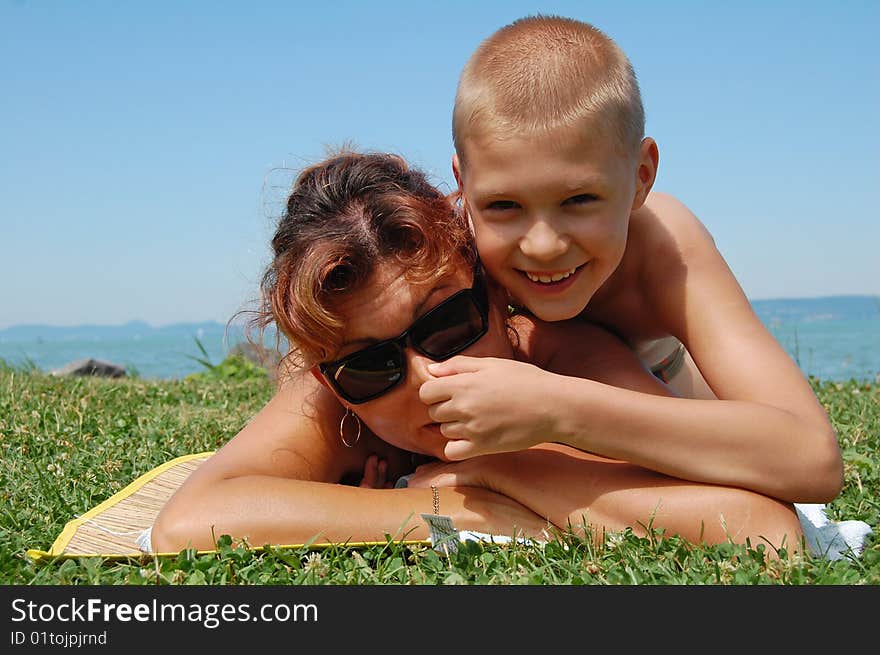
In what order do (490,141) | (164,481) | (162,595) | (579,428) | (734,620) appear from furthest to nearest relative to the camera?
1. (164,481)
2. (490,141)
3. (579,428)
4. (162,595)
5. (734,620)

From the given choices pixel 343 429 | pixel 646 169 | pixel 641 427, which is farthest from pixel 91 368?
pixel 641 427

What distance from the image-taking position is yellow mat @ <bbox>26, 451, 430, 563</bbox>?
3.28m

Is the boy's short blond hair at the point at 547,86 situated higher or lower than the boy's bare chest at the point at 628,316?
higher

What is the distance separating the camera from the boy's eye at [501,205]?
3.23 meters

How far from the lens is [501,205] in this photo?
3.26 metres

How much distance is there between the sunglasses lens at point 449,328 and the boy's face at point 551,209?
6.8 inches

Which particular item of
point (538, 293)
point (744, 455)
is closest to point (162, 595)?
point (538, 293)

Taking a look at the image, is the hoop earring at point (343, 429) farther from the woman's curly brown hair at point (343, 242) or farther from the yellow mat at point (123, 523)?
the yellow mat at point (123, 523)

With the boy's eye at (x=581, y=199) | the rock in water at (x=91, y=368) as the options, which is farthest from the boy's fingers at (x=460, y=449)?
the rock in water at (x=91, y=368)

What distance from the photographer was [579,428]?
116 inches

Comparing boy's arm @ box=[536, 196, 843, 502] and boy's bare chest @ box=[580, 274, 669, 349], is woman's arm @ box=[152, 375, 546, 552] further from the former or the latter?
boy's bare chest @ box=[580, 274, 669, 349]

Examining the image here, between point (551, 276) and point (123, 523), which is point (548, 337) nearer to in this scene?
point (551, 276)

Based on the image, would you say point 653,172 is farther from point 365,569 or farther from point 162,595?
point 162,595

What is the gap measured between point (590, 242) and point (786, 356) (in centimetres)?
86
